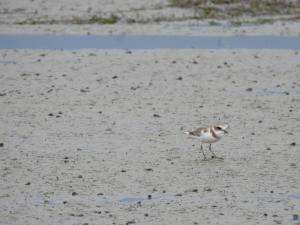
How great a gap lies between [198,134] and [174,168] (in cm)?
84

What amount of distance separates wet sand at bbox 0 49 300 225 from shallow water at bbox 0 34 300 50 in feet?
3.34

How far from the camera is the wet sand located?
33.6 ft

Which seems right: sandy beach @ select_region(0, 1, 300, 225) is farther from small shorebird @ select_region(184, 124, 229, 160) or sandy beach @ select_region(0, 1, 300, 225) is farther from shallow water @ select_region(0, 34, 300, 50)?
shallow water @ select_region(0, 34, 300, 50)

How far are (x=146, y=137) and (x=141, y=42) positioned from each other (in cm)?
980

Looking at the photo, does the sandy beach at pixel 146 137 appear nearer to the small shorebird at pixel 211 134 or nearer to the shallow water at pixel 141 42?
the small shorebird at pixel 211 134

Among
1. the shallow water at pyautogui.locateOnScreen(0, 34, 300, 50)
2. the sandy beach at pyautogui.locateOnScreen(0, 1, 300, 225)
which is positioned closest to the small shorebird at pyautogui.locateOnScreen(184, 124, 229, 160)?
the sandy beach at pyautogui.locateOnScreen(0, 1, 300, 225)

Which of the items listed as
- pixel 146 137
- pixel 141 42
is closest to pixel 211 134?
pixel 146 137

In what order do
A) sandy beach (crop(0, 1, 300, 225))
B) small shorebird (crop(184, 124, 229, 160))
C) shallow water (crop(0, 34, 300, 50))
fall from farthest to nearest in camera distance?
shallow water (crop(0, 34, 300, 50)) → small shorebird (crop(184, 124, 229, 160)) → sandy beach (crop(0, 1, 300, 225))

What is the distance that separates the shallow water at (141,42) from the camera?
22.3 metres

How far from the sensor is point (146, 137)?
13.7m

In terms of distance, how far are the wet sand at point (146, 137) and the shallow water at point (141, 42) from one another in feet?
3.34

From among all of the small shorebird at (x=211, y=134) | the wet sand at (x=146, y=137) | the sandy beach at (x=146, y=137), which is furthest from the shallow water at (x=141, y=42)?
the small shorebird at (x=211, y=134)

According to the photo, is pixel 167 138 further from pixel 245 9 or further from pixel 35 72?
pixel 245 9

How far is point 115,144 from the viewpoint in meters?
13.3
